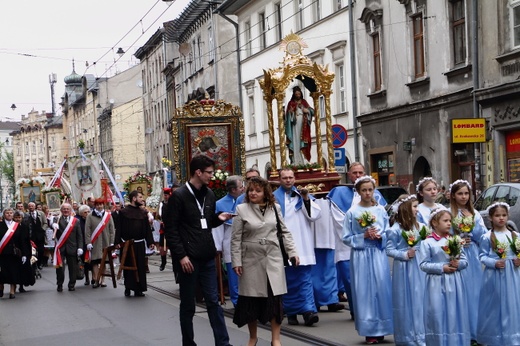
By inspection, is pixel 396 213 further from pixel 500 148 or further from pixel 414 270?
pixel 500 148

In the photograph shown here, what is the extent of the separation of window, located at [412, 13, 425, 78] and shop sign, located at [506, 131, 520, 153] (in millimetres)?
4520

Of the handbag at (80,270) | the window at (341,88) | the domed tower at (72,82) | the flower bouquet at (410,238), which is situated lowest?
the handbag at (80,270)

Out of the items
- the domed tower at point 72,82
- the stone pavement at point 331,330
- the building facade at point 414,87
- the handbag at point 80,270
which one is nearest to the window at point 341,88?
the building facade at point 414,87

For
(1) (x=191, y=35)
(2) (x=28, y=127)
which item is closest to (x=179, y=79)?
(1) (x=191, y=35)

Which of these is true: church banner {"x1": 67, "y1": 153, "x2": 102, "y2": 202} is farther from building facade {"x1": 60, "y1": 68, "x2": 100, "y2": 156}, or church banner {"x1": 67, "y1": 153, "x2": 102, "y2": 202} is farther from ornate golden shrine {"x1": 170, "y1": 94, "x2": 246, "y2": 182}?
building facade {"x1": 60, "y1": 68, "x2": 100, "y2": 156}

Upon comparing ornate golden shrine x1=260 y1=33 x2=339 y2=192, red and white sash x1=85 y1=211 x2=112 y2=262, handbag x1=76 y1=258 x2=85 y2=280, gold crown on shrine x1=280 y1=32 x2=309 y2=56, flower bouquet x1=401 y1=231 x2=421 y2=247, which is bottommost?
handbag x1=76 y1=258 x2=85 y2=280

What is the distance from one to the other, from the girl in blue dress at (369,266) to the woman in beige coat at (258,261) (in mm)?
941

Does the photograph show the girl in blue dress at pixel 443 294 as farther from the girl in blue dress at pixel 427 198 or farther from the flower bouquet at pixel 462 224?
the girl in blue dress at pixel 427 198

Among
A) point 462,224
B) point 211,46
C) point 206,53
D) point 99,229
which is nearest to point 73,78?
point 206,53

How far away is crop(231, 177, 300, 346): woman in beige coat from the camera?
31.8 feet

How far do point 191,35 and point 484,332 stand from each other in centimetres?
4943

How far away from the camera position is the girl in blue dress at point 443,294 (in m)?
8.68

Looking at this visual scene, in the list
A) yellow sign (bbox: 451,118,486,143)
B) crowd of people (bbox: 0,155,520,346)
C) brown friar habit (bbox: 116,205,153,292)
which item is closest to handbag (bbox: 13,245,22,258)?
brown friar habit (bbox: 116,205,153,292)

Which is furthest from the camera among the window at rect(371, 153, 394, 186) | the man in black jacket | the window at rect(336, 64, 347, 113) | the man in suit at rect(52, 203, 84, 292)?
the window at rect(336, 64, 347, 113)
